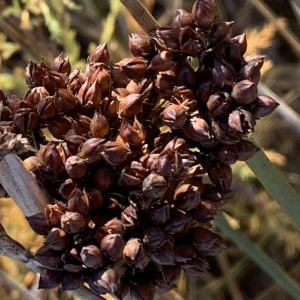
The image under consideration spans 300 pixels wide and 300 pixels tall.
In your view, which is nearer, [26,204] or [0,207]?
[26,204]

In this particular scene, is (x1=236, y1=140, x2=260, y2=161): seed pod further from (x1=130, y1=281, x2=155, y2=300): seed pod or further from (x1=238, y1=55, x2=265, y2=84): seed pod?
(x1=130, y1=281, x2=155, y2=300): seed pod

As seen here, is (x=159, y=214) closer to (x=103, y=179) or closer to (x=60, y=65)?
(x=103, y=179)

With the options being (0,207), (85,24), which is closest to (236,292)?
(0,207)

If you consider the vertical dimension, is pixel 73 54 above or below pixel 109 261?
above

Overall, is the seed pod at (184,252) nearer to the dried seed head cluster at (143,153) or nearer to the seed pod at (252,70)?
the dried seed head cluster at (143,153)

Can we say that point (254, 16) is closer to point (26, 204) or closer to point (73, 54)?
point (73, 54)

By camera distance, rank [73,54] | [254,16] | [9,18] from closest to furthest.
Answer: [73,54]
[9,18]
[254,16]

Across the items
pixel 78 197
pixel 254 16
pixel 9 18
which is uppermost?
pixel 9 18
